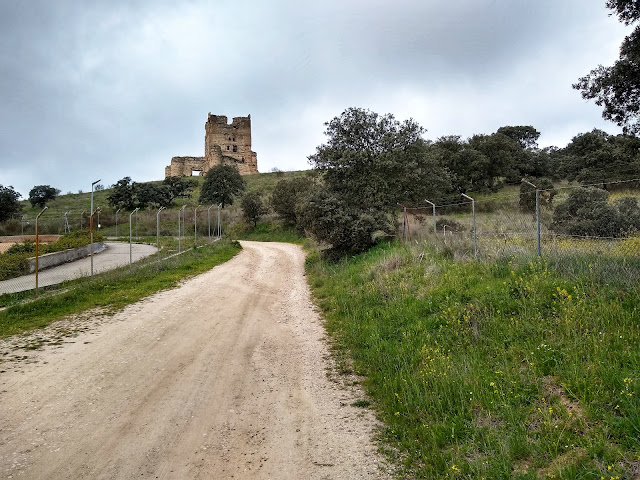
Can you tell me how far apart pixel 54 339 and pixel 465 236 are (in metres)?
10.1

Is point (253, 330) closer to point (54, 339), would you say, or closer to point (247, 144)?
point (54, 339)

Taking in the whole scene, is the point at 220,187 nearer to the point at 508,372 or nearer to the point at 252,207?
the point at 252,207

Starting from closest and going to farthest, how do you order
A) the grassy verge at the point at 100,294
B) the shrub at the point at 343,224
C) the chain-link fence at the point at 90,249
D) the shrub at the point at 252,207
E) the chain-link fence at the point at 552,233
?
the chain-link fence at the point at 552,233, the grassy verge at the point at 100,294, the chain-link fence at the point at 90,249, the shrub at the point at 343,224, the shrub at the point at 252,207

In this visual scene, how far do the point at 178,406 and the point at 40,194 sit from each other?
59.4m

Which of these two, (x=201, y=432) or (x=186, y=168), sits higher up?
(x=186, y=168)

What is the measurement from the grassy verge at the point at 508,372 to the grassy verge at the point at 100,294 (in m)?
6.03

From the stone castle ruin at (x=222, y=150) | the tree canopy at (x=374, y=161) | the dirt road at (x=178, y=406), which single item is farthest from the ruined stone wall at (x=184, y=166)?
the dirt road at (x=178, y=406)

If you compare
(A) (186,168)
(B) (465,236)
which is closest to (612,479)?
(B) (465,236)

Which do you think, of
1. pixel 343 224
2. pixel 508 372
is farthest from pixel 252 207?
pixel 508 372

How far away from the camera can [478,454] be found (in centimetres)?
366

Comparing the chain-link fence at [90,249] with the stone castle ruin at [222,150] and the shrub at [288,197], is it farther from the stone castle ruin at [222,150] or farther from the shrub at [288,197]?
the stone castle ruin at [222,150]

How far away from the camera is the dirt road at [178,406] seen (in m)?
3.73

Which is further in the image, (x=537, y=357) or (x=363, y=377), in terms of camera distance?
(x=363, y=377)

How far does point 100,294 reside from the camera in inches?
436
